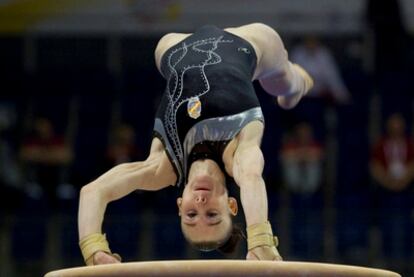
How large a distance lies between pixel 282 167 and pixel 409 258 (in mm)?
1354

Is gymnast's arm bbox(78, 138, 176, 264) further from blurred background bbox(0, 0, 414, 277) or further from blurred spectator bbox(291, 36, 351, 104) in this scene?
blurred spectator bbox(291, 36, 351, 104)

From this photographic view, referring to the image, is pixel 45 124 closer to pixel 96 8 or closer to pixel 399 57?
pixel 96 8

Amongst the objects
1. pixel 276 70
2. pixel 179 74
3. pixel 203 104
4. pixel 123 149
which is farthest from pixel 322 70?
pixel 203 104

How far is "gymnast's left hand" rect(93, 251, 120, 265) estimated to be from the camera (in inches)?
206

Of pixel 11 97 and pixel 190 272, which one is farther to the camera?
pixel 11 97

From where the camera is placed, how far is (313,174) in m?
9.95

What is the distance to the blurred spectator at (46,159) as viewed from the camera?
990cm

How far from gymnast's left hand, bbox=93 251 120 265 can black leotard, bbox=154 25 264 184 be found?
2.23 ft

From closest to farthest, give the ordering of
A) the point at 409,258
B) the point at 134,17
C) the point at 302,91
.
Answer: the point at 302,91 → the point at 409,258 → the point at 134,17

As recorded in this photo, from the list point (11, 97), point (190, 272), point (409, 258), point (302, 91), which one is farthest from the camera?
point (11, 97)

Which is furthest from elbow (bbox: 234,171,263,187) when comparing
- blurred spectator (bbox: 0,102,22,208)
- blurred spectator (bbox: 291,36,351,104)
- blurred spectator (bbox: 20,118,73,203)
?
blurred spectator (bbox: 291,36,351,104)

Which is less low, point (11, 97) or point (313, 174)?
point (11, 97)

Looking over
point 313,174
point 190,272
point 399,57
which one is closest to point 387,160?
point 313,174

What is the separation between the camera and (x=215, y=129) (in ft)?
18.7
